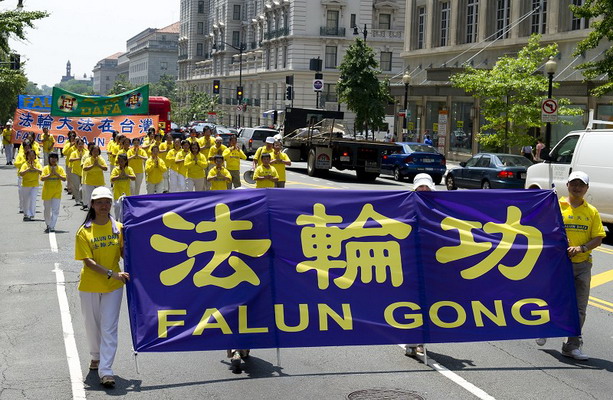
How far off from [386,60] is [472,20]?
39.1m

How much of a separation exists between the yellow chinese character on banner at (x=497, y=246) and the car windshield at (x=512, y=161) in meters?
20.1

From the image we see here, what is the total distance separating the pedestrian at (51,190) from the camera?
18.6 meters

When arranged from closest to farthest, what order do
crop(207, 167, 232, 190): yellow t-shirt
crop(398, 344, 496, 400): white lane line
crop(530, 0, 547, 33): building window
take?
1. crop(398, 344, 496, 400): white lane line
2. crop(207, 167, 232, 190): yellow t-shirt
3. crop(530, 0, 547, 33): building window

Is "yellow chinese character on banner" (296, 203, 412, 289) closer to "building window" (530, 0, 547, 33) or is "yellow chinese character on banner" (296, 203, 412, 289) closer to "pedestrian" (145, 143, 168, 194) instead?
"pedestrian" (145, 143, 168, 194)

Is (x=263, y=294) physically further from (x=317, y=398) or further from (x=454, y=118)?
(x=454, y=118)

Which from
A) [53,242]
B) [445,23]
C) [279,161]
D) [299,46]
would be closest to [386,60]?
[299,46]

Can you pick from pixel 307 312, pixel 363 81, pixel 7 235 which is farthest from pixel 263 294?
pixel 363 81

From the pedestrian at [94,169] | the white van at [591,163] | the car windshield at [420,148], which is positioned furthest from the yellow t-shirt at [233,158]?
the car windshield at [420,148]

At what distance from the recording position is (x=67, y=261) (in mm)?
14859

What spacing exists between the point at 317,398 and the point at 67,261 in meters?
8.23

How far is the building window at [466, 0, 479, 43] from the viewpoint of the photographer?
169 feet

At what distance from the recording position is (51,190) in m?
18.6

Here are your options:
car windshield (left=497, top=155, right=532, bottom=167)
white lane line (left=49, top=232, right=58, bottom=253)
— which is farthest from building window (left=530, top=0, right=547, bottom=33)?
white lane line (left=49, top=232, right=58, bottom=253)

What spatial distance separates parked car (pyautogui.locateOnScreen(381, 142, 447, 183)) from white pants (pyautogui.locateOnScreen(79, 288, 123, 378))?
27.8 metres
